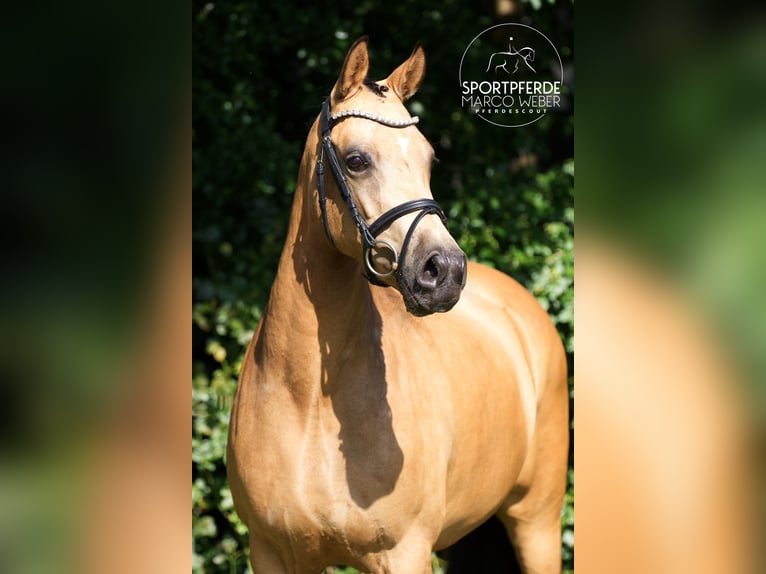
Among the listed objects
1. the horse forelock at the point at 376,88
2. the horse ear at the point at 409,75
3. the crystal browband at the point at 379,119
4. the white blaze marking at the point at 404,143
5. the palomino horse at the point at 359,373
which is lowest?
the palomino horse at the point at 359,373

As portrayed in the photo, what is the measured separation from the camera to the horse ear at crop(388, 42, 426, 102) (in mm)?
2361

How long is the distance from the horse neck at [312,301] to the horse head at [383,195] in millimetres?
89

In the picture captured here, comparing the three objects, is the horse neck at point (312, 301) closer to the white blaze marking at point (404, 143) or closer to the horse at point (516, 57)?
the white blaze marking at point (404, 143)

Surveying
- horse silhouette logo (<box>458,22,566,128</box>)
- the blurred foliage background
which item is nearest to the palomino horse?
horse silhouette logo (<box>458,22,566,128</box>)

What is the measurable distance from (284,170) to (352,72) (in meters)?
2.25

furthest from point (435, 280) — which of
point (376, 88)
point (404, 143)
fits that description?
point (376, 88)

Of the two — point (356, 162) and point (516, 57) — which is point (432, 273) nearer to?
point (356, 162)

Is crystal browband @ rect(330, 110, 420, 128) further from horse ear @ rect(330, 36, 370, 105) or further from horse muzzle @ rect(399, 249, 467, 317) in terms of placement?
horse muzzle @ rect(399, 249, 467, 317)

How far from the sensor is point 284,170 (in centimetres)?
443

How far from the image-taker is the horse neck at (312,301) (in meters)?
2.35

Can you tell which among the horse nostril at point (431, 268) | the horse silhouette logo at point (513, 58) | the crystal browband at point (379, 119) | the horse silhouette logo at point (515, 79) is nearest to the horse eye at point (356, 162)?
the crystal browband at point (379, 119)

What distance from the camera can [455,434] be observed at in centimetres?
273
